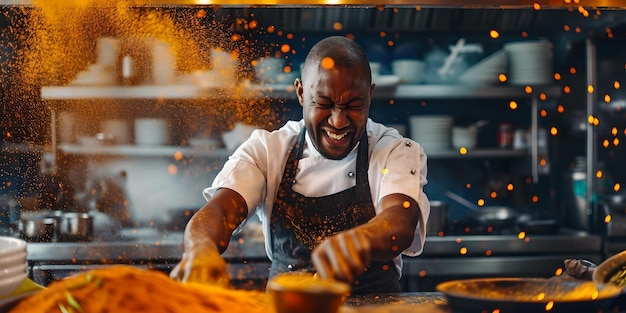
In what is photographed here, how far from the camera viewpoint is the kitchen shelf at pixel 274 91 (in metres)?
3.80

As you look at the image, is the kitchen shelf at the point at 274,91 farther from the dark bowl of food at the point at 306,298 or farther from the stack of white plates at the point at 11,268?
the dark bowl of food at the point at 306,298

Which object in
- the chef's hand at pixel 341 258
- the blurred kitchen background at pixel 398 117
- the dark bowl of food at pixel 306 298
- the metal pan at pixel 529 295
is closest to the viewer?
the dark bowl of food at pixel 306 298

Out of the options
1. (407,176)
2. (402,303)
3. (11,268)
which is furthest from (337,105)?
(11,268)

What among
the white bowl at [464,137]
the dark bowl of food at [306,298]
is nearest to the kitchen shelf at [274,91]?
the white bowl at [464,137]

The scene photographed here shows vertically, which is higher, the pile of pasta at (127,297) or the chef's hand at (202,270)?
the pile of pasta at (127,297)

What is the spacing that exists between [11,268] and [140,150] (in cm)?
248

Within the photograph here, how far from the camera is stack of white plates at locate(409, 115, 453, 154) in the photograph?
13.7ft

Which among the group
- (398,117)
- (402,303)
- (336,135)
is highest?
(336,135)

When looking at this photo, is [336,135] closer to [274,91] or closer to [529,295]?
[529,295]

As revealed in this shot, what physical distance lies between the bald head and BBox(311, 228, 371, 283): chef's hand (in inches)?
32.2

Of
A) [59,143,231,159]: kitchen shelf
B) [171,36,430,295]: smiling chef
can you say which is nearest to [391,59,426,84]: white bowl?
[59,143,231,159]: kitchen shelf

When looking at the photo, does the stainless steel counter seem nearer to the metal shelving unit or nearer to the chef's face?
the metal shelving unit

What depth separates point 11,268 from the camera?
159cm

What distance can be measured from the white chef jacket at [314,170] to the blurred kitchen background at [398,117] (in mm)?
988
